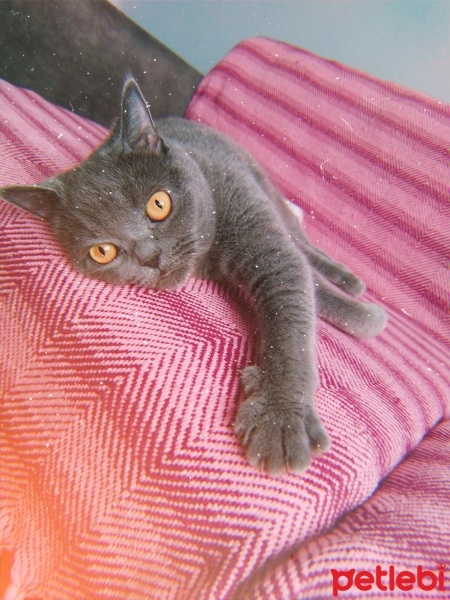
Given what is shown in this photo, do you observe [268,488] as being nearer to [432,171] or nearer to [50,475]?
[50,475]

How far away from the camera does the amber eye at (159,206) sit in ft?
2.20

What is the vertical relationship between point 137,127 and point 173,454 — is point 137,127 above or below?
above

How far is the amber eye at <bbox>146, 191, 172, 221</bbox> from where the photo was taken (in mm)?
672

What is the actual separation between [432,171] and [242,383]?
2.89 ft

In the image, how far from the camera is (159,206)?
0.68 m

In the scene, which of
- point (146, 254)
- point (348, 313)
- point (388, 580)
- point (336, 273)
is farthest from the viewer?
point (336, 273)

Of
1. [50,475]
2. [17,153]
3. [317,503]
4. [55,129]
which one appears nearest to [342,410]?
[317,503]

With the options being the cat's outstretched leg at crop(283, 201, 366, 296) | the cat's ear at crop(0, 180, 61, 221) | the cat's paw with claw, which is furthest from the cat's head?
the cat's outstretched leg at crop(283, 201, 366, 296)

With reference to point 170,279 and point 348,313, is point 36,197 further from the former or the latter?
point 348,313

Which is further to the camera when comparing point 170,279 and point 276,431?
point 170,279

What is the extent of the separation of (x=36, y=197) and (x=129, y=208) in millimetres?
155

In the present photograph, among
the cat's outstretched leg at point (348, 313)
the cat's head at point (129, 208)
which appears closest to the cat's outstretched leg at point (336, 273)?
the cat's outstretched leg at point (348, 313)

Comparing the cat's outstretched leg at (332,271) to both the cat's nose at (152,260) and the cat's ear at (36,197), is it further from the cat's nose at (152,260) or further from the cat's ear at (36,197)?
the cat's ear at (36,197)

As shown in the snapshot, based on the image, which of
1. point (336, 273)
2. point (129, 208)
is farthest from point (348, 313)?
point (129, 208)
